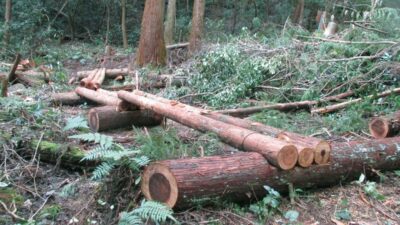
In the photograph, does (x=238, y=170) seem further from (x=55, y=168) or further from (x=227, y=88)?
(x=227, y=88)

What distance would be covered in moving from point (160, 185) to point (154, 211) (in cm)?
33

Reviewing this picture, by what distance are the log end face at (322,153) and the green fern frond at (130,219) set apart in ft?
6.44

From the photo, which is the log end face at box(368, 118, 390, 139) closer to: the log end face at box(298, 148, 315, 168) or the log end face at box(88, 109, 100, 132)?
the log end face at box(298, 148, 315, 168)

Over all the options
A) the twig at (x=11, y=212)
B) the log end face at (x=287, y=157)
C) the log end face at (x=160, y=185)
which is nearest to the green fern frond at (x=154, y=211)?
the log end face at (x=160, y=185)

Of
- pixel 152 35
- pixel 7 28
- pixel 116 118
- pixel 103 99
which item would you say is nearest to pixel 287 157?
pixel 116 118

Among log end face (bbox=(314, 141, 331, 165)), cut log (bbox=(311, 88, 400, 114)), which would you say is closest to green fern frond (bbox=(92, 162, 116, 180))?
log end face (bbox=(314, 141, 331, 165))

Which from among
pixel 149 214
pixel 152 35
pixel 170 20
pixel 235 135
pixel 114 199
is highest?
pixel 170 20

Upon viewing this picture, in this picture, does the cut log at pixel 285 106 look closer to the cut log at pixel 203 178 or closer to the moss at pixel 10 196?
the cut log at pixel 203 178

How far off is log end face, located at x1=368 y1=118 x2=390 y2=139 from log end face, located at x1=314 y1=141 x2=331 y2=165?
209 centimetres

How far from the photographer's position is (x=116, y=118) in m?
7.39

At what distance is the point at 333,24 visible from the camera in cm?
1184

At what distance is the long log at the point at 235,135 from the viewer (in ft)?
14.1

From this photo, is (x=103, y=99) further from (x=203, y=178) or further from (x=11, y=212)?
(x=203, y=178)

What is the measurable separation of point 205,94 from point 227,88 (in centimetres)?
51
